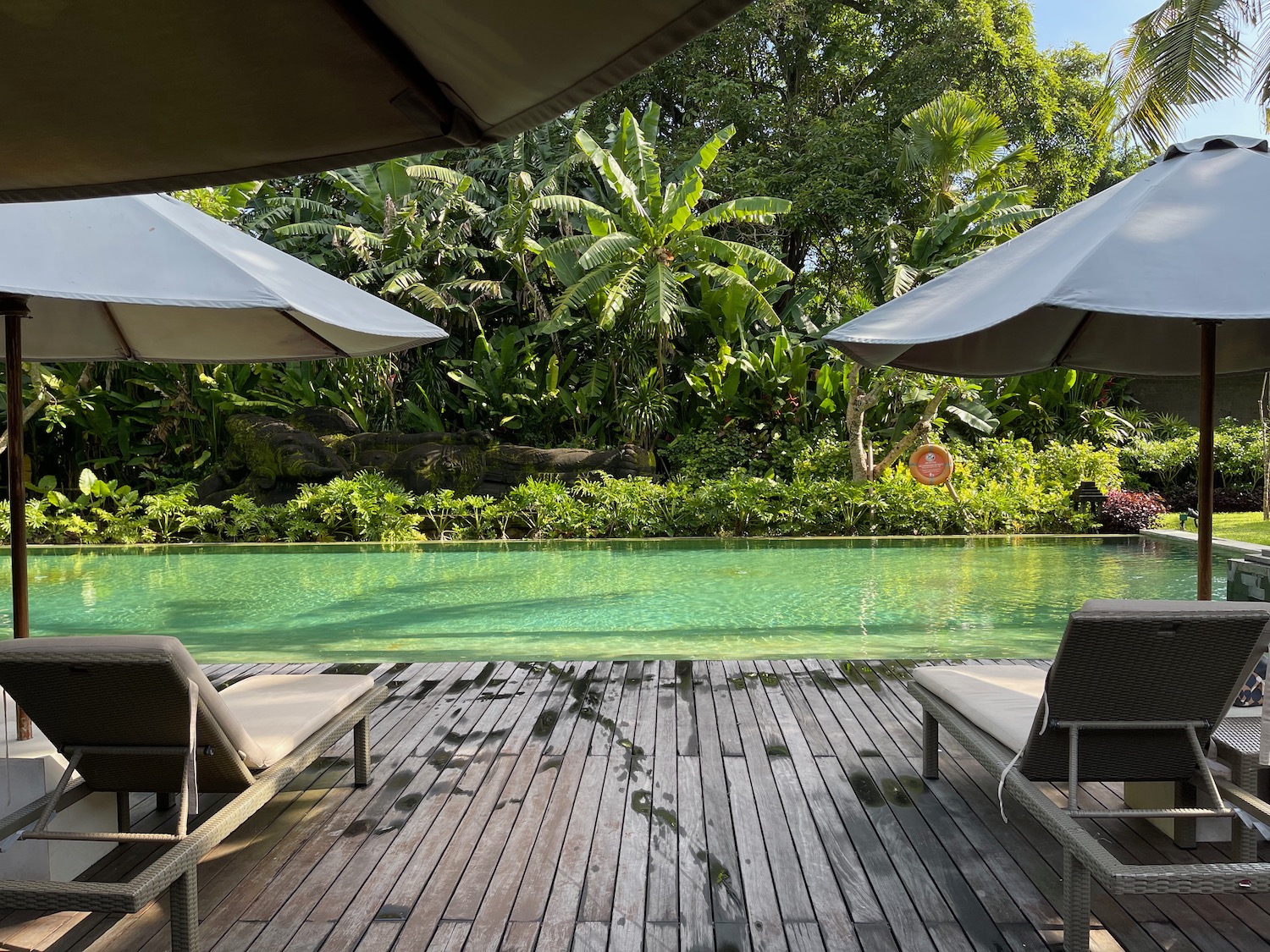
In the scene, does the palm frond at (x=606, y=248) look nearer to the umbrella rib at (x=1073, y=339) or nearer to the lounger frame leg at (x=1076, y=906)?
the umbrella rib at (x=1073, y=339)

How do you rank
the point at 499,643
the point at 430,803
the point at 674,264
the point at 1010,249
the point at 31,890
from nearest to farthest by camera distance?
the point at 31,890
the point at 430,803
the point at 1010,249
the point at 499,643
the point at 674,264

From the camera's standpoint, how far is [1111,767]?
8.07 ft

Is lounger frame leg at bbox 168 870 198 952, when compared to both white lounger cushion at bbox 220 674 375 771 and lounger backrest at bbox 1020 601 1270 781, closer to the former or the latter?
white lounger cushion at bbox 220 674 375 771

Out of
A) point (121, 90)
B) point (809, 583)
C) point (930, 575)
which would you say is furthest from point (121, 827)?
point (930, 575)

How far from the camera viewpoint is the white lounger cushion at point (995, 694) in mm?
2643

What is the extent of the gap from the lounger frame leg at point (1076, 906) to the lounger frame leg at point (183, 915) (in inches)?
77.9

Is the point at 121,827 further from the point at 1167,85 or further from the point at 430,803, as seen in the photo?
the point at 1167,85

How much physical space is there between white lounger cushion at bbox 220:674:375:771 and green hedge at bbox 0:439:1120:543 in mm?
9274

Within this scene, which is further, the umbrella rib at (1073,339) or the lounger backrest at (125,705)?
the umbrella rib at (1073,339)

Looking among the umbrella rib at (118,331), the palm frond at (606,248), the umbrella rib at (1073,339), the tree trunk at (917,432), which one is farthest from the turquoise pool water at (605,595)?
the palm frond at (606,248)

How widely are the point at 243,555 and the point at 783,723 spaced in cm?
941

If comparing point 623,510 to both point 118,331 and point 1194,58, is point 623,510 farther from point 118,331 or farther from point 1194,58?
point 1194,58

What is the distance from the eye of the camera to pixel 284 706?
294 cm

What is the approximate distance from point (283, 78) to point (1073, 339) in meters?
3.67
